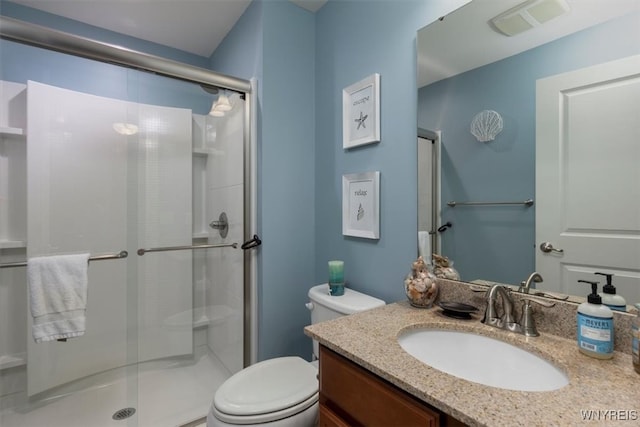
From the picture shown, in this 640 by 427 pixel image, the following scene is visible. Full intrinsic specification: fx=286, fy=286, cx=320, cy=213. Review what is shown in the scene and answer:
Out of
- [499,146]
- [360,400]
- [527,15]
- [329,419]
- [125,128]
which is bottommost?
[329,419]

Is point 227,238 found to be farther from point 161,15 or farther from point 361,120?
point 161,15

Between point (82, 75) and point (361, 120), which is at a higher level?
point (82, 75)

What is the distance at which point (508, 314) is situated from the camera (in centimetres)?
89

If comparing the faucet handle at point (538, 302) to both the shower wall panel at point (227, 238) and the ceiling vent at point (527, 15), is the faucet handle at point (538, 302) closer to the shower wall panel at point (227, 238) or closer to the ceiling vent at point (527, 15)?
the ceiling vent at point (527, 15)

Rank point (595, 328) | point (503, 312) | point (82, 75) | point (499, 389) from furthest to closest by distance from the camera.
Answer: point (82, 75) < point (503, 312) < point (595, 328) < point (499, 389)

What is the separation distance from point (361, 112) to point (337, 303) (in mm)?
929

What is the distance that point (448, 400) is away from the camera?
0.54 m

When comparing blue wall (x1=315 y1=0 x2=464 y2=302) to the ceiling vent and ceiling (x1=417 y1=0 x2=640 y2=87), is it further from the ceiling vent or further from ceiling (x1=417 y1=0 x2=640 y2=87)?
the ceiling vent

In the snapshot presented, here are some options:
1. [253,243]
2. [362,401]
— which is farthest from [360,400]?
[253,243]

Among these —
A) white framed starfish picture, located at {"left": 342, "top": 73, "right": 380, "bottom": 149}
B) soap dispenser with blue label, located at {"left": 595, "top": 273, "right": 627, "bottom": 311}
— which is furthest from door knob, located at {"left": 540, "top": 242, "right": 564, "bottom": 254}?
white framed starfish picture, located at {"left": 342, "top": 73, "right": 380, "bottom": 149}

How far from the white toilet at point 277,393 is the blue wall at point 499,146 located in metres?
0.49

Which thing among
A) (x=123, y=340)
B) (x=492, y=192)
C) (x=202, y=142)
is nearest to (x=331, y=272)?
(x=492, y=192)

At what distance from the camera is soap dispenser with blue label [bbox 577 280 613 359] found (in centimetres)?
67

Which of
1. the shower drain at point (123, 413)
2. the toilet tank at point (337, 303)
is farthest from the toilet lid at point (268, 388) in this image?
the shower drain at point (123, 413)
